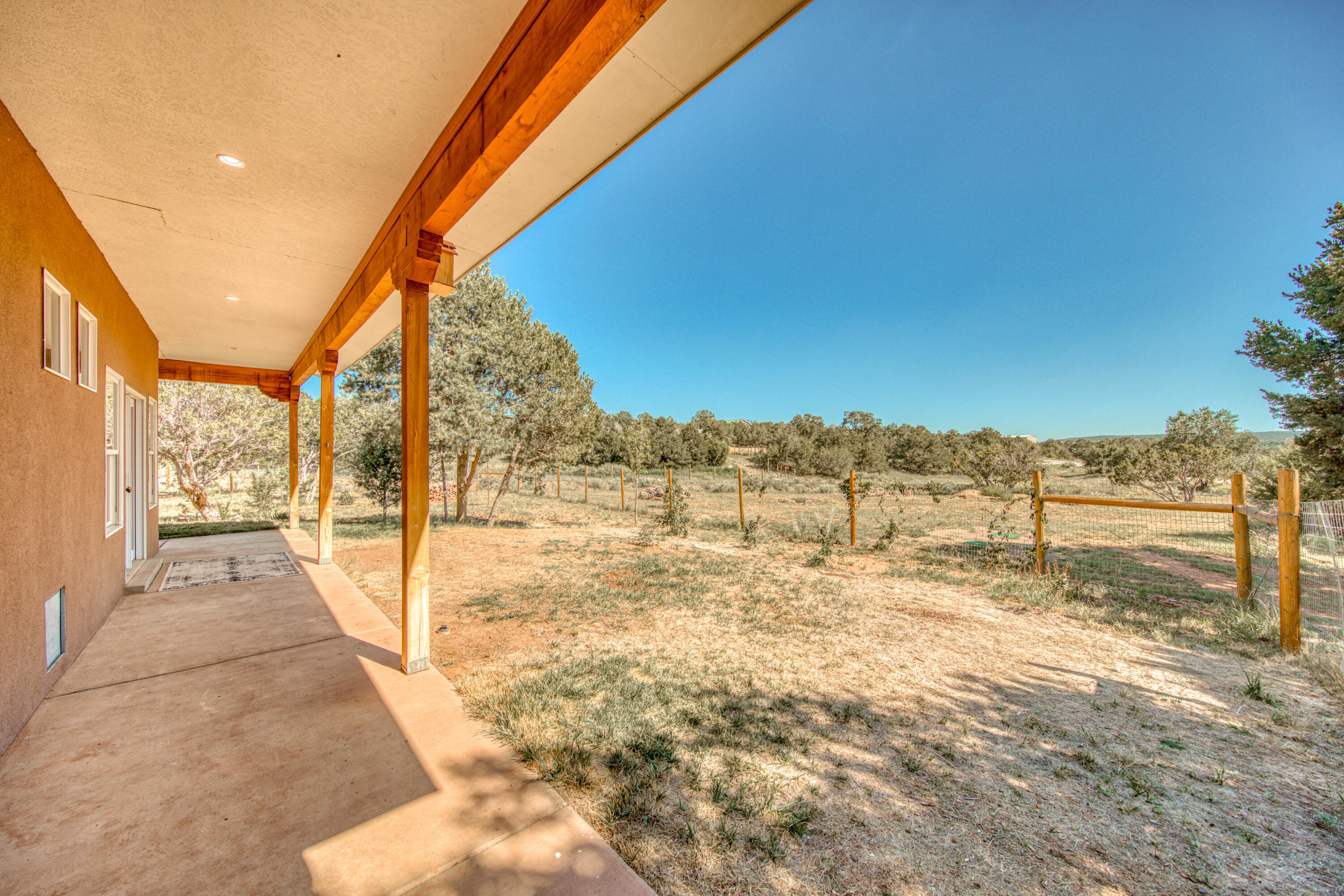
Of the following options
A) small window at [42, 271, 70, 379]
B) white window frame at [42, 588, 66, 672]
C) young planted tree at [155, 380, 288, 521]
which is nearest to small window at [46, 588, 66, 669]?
white window frame at [42, 588, 66, 672]

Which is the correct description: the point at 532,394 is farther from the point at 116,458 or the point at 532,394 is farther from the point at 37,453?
the point at 37,453

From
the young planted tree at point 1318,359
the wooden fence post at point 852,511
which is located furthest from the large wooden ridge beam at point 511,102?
the young planted tree at point 1318,359

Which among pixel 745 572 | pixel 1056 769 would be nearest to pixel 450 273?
pixel 1056 769

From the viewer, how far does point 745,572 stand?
546 cm

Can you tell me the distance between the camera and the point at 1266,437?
19.0 meters

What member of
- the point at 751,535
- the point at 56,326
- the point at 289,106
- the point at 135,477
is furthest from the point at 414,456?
the point at 751,535

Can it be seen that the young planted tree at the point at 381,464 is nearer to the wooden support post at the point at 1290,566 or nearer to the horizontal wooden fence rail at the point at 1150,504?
the horizontal wooden fence rail at the point at 1150,504

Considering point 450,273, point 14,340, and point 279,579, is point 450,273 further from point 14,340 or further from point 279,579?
point 279,579

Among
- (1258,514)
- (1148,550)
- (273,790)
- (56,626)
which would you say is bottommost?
(1148,550)

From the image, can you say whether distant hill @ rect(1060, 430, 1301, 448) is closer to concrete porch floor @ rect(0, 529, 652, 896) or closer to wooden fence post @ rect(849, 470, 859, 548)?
wooden fence post @ rect(849, 470, 859, 548)

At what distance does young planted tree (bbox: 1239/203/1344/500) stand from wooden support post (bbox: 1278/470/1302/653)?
459cm

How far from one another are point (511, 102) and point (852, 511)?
264 inches

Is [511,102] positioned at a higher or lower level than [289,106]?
lower

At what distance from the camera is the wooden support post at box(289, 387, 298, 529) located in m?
6.93
